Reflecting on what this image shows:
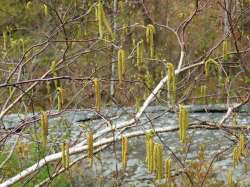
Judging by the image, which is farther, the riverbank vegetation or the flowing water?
the flowing water

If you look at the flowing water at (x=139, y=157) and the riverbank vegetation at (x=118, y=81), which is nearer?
→ the riverbank vegetation at (x=118, y=81)

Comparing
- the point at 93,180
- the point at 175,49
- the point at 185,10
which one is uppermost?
the point at 185,10

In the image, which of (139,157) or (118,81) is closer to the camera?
(118,81)

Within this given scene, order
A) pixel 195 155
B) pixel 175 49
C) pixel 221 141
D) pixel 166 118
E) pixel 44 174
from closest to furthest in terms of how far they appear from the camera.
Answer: pixel 44 174 → pixel 195 155 → pixel 221 141 → pixel 166 118 → pixel 175 49

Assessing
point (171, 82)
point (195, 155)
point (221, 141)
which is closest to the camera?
point (171, 82)

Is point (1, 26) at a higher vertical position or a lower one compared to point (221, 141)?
higher

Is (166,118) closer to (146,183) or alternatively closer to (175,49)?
(146,183)

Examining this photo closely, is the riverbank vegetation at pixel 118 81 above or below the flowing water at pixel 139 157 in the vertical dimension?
above

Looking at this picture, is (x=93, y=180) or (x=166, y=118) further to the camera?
(x=166, y=118)

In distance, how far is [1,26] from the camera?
44.5 feet

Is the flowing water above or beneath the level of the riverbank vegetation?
beneath

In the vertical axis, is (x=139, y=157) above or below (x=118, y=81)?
below

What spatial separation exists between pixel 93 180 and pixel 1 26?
28.0 feet

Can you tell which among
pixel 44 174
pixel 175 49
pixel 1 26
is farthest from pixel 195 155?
pixel 1 26
